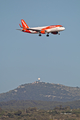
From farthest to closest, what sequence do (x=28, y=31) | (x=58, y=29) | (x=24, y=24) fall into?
1. (x=24, y=24)
2. (x=28, y=31)
3. (x=58, y=29)

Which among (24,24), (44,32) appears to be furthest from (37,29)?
(24,24)

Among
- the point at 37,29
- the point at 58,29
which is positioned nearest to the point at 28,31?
the point at 37,29

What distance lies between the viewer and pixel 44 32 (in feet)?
378

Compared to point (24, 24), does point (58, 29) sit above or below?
below

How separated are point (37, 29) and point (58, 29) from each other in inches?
403

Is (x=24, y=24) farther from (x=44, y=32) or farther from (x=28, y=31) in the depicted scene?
(x=44, y=32)

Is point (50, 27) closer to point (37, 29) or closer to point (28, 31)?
point (37, 29)

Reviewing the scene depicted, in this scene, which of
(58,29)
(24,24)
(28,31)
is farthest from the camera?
(24,24)

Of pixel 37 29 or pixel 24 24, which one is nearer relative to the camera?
pixel 37 29

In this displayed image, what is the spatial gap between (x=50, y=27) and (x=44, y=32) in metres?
3.86

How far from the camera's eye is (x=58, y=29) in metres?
115

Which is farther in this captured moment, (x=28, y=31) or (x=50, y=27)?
(x=28, y=31)

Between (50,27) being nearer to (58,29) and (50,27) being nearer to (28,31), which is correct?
(58,29)

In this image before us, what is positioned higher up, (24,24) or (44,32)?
(24,24)
